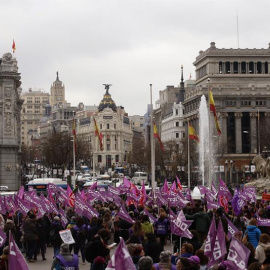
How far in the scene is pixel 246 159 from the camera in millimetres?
120375

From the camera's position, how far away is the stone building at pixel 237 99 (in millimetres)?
118544

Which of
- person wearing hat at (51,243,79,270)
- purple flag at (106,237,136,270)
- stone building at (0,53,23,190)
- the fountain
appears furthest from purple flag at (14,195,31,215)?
the fountain

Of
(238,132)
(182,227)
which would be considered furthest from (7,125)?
(238,132)

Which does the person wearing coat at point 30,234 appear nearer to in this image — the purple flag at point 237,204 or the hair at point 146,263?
the purple flag at point 237,204

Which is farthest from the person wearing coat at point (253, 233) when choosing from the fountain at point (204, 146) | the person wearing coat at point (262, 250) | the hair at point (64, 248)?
the fountain at point (204, 146)

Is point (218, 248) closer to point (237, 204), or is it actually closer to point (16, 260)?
point (16, 260)

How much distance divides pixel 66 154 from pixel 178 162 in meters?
15.3

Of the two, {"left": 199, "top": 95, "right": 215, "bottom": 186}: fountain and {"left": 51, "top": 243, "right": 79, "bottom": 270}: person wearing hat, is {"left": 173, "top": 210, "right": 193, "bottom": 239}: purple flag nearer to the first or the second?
{"left": 51, "top": 243, "right": 79, "bottom": 270}: person wearing hat

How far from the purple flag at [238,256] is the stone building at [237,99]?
92.6 m

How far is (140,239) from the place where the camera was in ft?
58.4

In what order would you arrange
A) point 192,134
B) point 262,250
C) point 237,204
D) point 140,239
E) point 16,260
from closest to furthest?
point 16,260, point 262,250, point 140,239, point 237,204, point 192,134

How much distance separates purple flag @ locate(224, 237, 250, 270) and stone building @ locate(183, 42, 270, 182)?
92.6 metres

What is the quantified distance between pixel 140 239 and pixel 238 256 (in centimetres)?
630

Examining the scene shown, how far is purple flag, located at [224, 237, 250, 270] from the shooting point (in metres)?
11.6
